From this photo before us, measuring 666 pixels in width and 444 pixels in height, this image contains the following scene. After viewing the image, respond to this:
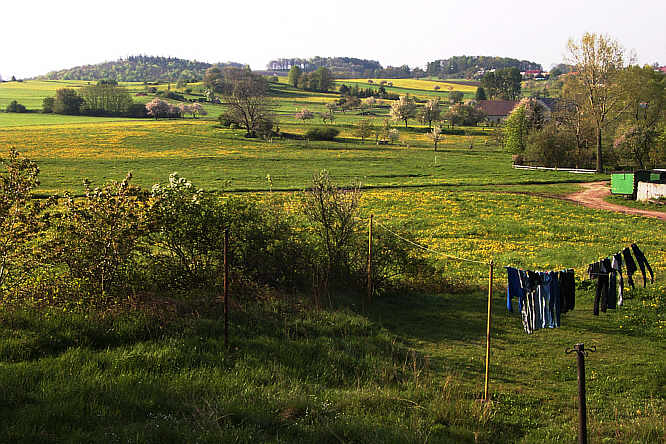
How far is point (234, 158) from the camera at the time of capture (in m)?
62.4

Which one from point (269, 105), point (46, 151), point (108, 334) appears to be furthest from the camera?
point (269, 105)

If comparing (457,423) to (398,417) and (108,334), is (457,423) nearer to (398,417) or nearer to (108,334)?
(398,417)

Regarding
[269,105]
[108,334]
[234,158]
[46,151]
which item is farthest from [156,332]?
[269,105]

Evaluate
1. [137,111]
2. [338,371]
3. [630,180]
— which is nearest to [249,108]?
[137,111]

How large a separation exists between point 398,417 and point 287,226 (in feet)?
24.3

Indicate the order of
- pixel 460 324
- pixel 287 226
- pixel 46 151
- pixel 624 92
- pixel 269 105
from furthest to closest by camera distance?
pixel 269 105 < pixel 46 151 < pixel 624 92 < pixel 287 226 < pixel 460 324

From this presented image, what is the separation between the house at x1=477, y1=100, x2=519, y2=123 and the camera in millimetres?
133000

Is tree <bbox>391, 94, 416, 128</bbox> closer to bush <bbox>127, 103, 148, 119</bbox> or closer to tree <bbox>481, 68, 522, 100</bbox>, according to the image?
bush <bbox>127, 103, 148, 119</bbox>

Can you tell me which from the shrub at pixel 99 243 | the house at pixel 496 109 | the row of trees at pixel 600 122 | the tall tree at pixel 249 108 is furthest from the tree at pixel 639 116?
the house at pixel 496 109

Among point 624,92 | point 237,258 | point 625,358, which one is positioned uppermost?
point 624,92

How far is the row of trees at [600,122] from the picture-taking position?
175 ft

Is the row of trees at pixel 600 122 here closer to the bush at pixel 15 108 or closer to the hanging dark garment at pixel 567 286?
the hanging dark garment at pixel 567 286

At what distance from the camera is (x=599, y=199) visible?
1539 inches

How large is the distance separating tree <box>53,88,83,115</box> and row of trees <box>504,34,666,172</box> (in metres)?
80.7
